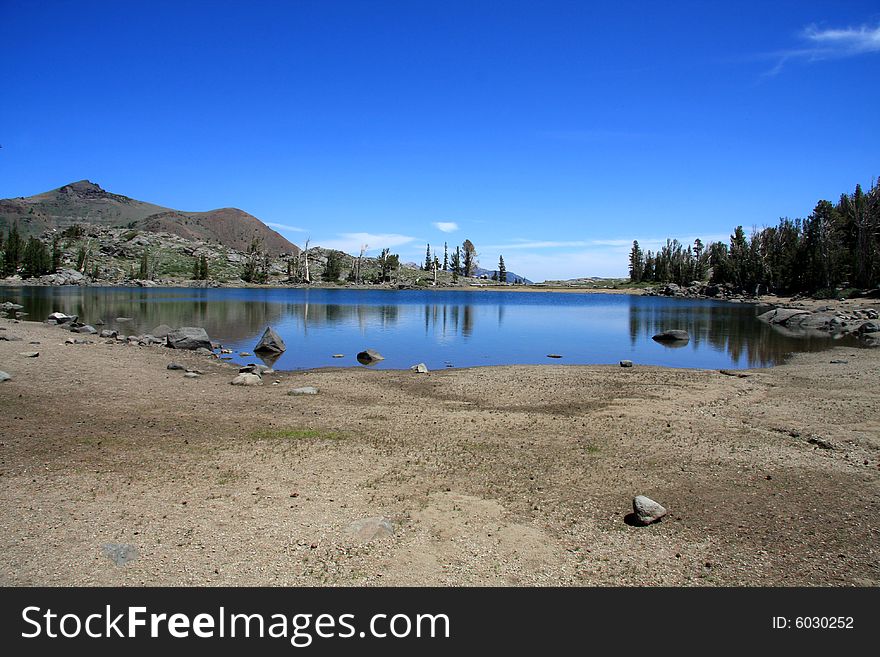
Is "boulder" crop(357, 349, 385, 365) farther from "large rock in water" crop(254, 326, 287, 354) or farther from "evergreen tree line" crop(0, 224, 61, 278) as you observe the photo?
"evergreen tree line" crop(0, 224, 61, 278)

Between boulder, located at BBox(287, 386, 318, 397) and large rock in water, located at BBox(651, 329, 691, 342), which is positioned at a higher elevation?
large rock in water, located at BBox(651, 329, 691, 342)

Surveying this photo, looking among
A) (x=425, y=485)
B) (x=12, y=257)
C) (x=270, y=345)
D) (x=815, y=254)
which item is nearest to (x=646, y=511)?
(x=425, y=485)

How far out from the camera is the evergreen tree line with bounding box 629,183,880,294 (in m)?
96.6

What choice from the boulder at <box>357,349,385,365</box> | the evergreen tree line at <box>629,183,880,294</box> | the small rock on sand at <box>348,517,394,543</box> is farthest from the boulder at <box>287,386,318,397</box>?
the evergreen tree line at <box>629,183,880,294</box>

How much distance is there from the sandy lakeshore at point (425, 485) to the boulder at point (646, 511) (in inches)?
8.3

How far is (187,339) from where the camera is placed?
106 ft

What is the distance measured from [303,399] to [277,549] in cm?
1108

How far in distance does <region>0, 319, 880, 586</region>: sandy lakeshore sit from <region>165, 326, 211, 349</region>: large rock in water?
12191 mm

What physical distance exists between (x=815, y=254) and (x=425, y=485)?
119m

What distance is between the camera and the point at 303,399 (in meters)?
18.6

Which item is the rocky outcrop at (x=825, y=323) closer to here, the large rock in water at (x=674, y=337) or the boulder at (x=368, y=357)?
the large rock in water at (x=674, y=337)

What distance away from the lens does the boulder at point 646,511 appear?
909cm
